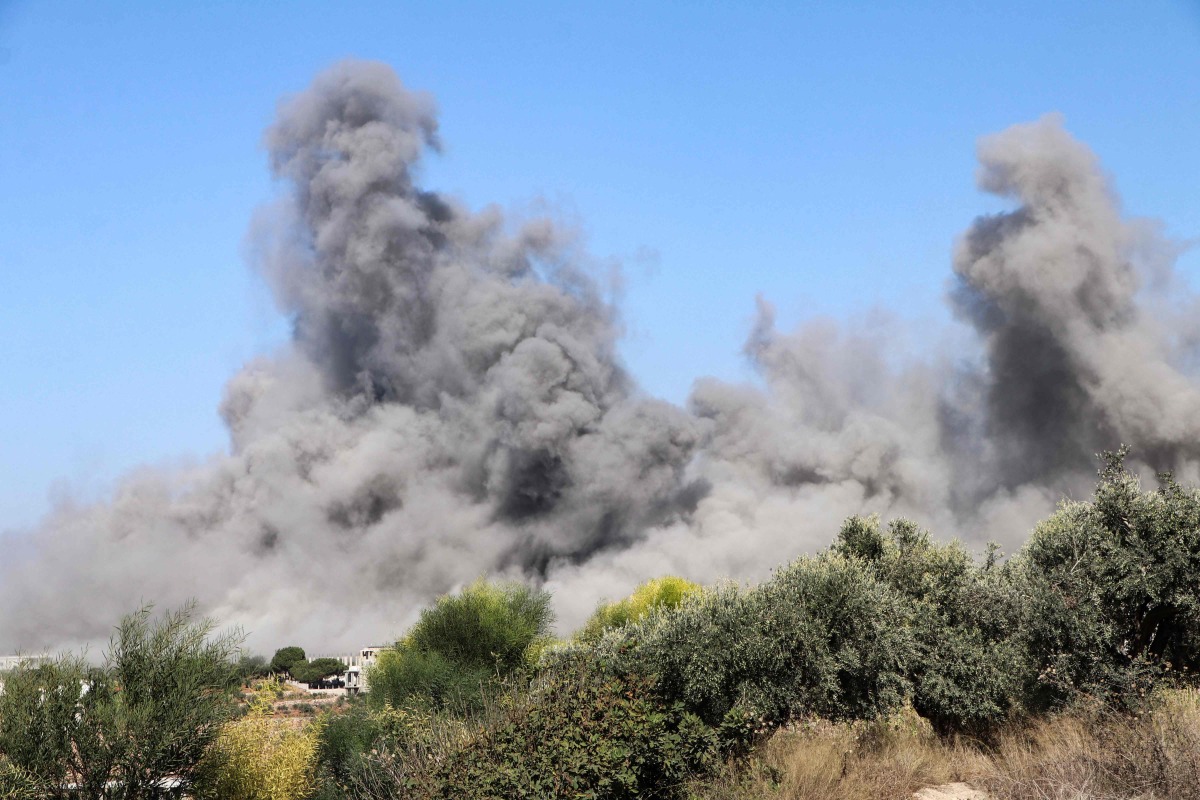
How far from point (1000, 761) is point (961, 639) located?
3.15 meters

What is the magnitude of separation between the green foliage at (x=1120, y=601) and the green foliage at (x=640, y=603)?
924 inches

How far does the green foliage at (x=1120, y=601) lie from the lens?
14.0 meters

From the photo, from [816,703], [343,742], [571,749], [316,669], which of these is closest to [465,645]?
[343,742]

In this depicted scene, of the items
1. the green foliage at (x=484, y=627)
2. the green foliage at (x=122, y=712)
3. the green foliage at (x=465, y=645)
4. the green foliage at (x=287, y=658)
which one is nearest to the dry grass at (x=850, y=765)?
the green foliage at (x=122, y=712)

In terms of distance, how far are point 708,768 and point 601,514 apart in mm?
51687

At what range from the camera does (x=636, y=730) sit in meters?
11.8

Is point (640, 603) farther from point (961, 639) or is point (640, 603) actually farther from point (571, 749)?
point (571, 749)

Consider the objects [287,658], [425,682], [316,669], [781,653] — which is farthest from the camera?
[287,658]

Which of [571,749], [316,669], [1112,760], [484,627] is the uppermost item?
[316,669]

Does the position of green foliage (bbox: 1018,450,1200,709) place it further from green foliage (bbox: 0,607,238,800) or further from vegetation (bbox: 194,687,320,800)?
green foliage (bbox: 0,607,238,800)

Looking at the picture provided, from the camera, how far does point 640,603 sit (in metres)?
44.6

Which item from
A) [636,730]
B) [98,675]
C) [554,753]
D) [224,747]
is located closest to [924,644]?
[636,730]

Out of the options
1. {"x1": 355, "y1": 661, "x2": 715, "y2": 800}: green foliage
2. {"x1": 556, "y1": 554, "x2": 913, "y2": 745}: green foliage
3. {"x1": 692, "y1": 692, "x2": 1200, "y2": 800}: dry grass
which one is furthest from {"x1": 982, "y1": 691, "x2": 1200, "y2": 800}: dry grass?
{"x1": 355, "y1": 661, "x2": 715, "y2": 800}: green foliage

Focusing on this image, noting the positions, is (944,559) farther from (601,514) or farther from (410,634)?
(601,514)
